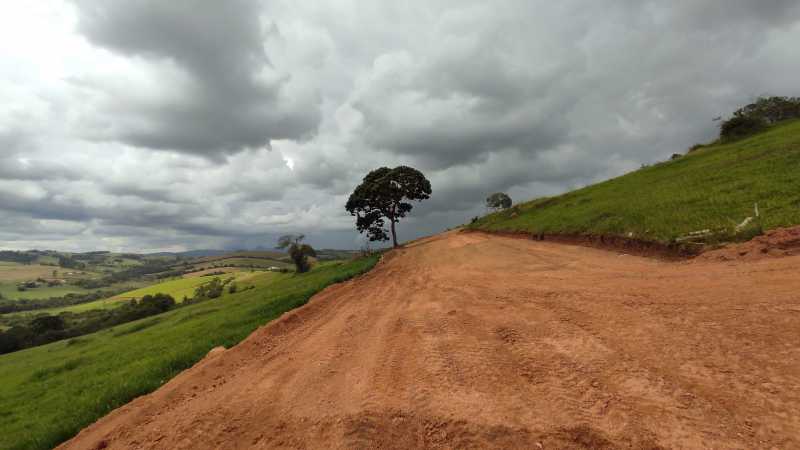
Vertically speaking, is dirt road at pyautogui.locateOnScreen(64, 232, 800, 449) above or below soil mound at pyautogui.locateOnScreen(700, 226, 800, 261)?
below

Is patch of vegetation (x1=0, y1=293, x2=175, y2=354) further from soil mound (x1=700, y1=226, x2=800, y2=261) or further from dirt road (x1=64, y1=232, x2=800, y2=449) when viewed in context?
soil mound (x1=700, y1=226, x2=800, y2=261)

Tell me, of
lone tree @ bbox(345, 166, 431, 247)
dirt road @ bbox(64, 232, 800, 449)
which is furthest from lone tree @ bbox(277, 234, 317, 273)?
dirt road @ bbox(64, 232, 800, 449)

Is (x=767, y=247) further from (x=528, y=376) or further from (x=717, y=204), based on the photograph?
(x=528, y=376)

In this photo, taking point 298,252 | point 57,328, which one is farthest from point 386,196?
point 57,328

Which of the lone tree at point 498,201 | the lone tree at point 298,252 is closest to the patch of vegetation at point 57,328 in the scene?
the lone tree at point 298,252

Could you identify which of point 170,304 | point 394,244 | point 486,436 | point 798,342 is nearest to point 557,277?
point 798,342

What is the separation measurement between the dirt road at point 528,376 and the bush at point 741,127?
48739 mm

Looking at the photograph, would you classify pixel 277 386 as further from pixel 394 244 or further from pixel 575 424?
pixel 394 244

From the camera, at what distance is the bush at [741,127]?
43750 mm

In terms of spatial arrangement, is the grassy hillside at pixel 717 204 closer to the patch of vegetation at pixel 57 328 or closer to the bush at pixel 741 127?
the bush at pixel 741 127

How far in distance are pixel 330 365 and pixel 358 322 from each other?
3.31m

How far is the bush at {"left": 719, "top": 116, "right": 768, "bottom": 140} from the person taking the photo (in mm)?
43750

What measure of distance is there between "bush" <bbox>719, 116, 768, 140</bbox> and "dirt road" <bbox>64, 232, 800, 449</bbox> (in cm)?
4874

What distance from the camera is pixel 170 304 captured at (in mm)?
85688
